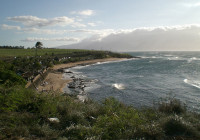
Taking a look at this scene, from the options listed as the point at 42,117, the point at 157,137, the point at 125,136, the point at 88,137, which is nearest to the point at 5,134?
the point at 42,117

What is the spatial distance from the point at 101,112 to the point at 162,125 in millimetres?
2793

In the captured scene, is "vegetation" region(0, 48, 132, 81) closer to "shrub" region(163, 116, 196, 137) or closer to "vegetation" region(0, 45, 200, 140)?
"vegetation" region(0, 45, 200, 140)

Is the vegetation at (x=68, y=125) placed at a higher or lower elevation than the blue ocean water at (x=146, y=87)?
higher

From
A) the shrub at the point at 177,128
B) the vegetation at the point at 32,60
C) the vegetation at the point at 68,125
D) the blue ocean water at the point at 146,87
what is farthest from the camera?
the vegetation at the point at 32,60

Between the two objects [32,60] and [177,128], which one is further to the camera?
[32,60]

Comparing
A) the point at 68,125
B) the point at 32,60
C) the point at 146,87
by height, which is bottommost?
the point at 146,87

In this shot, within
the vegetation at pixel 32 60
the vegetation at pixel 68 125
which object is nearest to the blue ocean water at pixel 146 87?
the vegetation at pixel 68 125

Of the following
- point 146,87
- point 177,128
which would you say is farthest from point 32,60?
point 177,128

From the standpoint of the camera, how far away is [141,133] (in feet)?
18.0

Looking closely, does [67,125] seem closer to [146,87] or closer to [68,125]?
[68,125]

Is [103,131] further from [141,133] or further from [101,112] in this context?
[101,112]

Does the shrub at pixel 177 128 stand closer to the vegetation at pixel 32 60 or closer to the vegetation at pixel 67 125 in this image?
the vegetation at pixel 67 125

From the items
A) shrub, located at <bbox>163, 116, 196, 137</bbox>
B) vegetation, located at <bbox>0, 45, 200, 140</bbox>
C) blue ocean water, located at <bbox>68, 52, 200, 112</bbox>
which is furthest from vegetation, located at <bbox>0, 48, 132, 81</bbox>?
shrub, located at <bbox>163, 116, 196, 137</bbox>

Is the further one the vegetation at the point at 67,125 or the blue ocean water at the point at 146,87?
the blue ocean water at the point at 146,87
